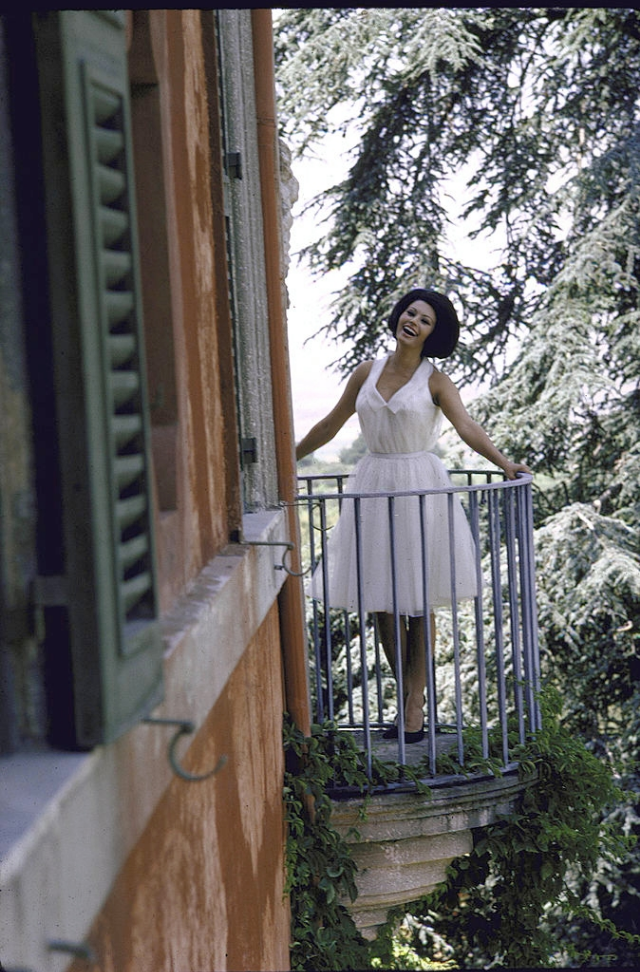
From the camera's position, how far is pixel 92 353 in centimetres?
106

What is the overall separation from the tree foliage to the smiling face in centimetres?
518

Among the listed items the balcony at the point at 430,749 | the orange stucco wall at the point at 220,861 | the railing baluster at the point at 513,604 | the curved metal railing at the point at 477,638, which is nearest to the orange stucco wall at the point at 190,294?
the orange stucco wall at the point at 220,861

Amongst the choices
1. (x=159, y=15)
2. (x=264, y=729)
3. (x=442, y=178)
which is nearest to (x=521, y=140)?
(x=442, y=178)

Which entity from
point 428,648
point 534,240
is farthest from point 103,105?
point 534,240

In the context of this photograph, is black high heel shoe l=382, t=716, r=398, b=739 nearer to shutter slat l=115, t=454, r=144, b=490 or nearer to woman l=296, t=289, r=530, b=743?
woman l=296, t=289, r=530, b=743

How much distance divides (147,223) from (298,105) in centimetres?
971

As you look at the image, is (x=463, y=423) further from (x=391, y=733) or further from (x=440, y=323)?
(x=391, y=733)

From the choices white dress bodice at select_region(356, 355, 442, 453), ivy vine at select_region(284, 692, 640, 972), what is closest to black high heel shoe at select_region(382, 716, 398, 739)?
ivy vine at select_region(284, 692, 640, 972)

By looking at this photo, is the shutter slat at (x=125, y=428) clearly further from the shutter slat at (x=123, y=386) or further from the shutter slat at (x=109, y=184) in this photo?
the shutter slat at (x=109, y=184)

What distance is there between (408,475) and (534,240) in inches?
284

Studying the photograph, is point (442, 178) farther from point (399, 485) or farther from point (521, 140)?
point (399, 485)

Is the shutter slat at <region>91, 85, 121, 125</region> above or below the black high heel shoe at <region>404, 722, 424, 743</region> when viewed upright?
above

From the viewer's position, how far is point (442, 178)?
1147 cm

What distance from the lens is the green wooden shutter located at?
3.41 feet
